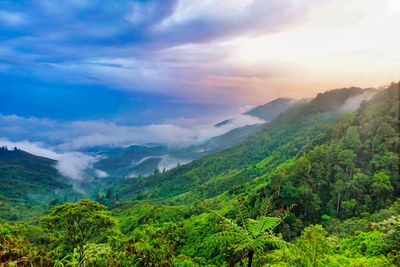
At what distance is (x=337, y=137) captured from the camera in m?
Result: 63.8

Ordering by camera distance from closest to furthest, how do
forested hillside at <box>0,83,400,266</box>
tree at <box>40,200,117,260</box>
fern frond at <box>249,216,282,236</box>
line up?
fern frond at <box>249,216,282,236</box>, forested hillside at <box>0,83,400,266</box>, tree at <box>40,200,117,260</box>

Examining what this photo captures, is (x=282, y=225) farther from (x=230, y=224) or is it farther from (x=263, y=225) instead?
(x=230, y=224)

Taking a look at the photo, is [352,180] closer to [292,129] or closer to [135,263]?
[135,263]

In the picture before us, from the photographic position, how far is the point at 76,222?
57.8 ft

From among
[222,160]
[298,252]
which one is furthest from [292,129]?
[298,252]

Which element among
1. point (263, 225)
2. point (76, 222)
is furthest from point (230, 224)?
point (76, 222)

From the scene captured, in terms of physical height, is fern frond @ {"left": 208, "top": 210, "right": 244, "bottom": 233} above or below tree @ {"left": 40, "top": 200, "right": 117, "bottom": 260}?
above

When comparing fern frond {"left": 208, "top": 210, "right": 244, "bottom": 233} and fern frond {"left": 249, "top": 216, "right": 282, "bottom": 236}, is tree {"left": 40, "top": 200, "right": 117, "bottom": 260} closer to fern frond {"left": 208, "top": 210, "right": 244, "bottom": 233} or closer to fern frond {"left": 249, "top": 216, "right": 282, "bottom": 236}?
fern frond {"left": 208, "top": 210, "right": 244, "bottom": 233}

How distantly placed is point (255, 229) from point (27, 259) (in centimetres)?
823

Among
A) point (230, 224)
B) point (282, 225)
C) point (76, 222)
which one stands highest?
point (230, 224)

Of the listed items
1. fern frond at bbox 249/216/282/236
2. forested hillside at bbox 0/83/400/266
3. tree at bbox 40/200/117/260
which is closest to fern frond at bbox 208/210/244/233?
forested hillside at bbox 0/83/400/266

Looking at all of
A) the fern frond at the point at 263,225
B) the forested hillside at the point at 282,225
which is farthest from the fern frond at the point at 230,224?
the fern frond at the point at 263,225

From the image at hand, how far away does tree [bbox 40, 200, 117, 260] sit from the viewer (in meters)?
17.3

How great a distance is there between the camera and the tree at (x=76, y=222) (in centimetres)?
1731
